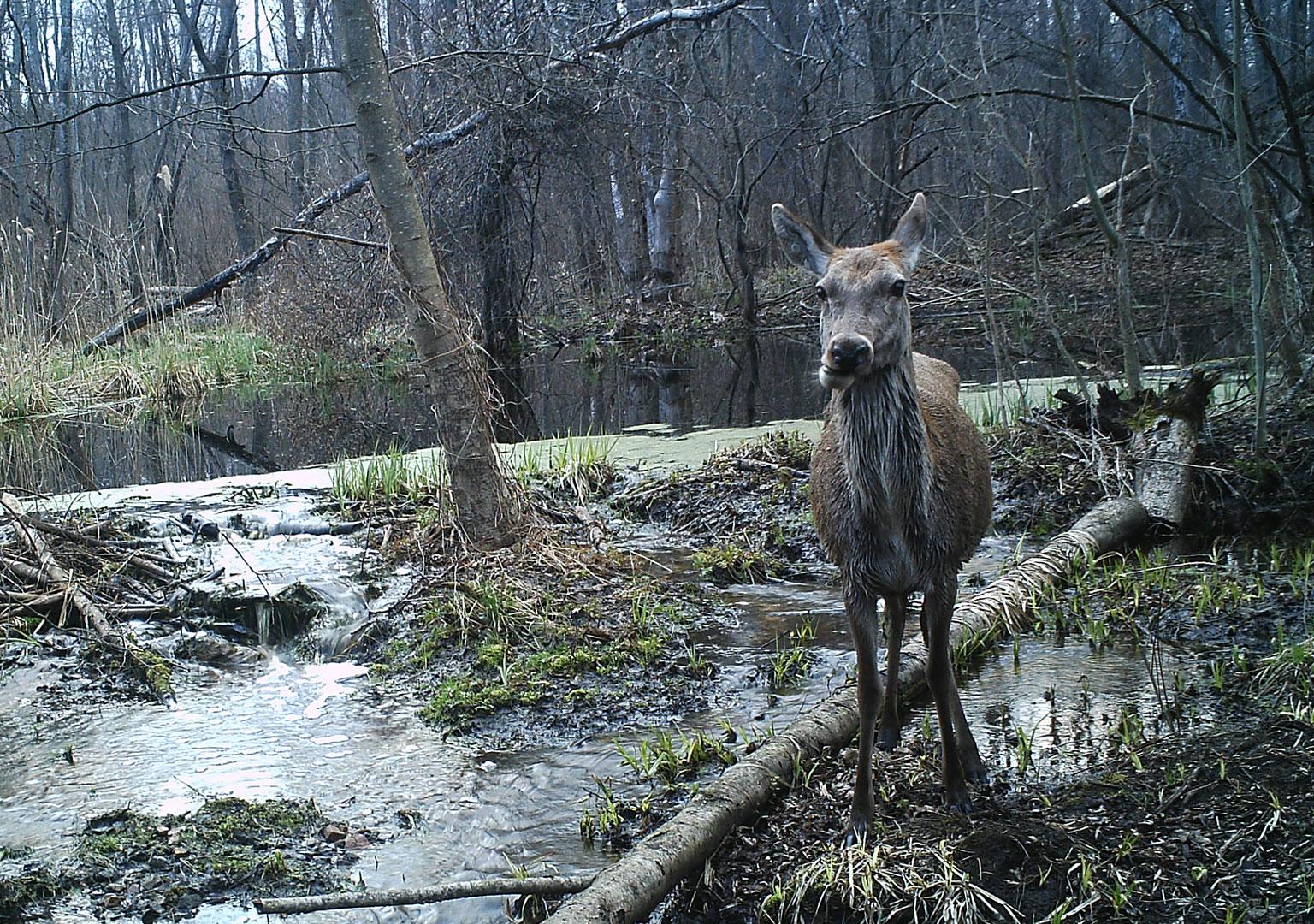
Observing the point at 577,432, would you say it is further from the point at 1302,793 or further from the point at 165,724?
the point at 1302,793

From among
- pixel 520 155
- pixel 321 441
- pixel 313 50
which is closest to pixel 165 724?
pixel 321 441

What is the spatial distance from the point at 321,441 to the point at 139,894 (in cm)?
891

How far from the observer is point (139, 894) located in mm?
3846

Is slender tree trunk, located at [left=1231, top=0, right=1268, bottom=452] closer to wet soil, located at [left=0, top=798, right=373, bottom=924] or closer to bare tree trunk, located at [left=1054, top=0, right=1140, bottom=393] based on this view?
bare tree trunk, located at [left=1054, top=0, right=1140, bottom=393]

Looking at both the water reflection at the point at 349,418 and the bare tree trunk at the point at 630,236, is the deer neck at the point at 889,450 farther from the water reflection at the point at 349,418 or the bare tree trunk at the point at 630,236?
the bare tree trunk at the point at 630,236

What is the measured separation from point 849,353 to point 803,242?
0.75 metres

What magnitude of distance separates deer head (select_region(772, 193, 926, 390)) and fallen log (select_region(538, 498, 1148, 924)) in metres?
1.35

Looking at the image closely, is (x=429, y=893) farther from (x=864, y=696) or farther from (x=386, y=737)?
(x=386, y=737)

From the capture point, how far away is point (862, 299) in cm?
378

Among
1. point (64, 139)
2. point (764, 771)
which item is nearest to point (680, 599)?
point (764, 771)

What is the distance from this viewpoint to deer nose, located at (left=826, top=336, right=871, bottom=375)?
11.7 feet

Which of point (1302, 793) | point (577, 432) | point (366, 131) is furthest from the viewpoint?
point (577, 432)

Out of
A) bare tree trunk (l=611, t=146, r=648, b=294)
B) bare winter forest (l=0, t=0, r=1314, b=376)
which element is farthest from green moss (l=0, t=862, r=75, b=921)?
bare tree trunk (l=611, t=146, r=648, b=294)

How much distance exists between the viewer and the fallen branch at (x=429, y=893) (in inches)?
123
